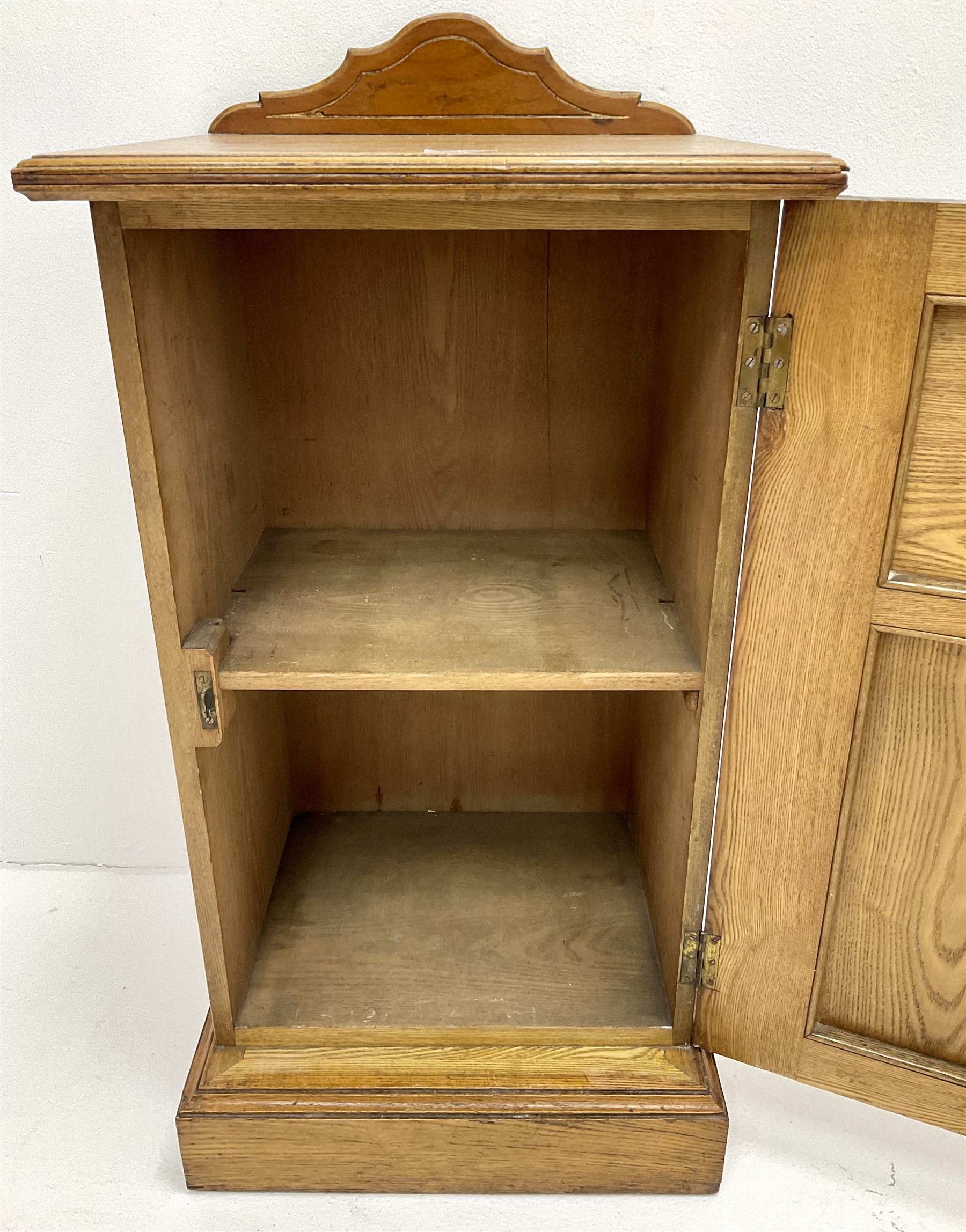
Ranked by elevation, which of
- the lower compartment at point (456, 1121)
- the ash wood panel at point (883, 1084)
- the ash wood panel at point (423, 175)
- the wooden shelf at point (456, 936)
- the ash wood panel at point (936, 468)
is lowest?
the lower compartment at point (456, 1121)

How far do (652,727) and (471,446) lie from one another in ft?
1.68

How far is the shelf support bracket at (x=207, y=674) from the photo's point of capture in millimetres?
1216

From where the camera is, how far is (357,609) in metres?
1.40

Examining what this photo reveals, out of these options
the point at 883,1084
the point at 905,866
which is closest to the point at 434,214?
the point at 905,866

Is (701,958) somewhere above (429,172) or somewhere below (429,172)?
below

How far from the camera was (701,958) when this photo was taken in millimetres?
1353

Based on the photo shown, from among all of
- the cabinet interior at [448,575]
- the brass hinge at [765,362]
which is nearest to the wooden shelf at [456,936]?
the cabinet interior at [448,575]

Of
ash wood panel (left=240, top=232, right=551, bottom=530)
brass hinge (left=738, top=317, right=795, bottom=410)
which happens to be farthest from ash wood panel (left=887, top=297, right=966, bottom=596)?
ash wood panel (left=240, top=232, right=551, bottom=530)

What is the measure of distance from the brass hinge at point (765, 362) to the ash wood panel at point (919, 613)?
0.24 meters

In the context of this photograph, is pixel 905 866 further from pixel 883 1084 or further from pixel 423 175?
pixel 423 175

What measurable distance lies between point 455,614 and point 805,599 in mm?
461

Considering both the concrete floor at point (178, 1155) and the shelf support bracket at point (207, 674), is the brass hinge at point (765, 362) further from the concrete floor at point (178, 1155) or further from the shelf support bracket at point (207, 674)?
the concrete floor at point (178, 1155)

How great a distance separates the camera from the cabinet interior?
129 cm

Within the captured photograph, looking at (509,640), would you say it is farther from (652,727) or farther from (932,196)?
(932,196)
